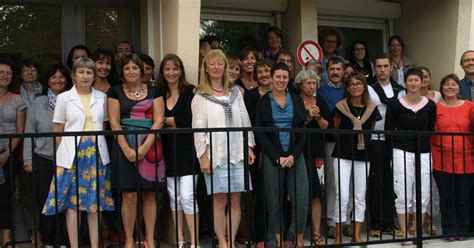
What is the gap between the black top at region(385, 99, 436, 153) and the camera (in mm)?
6234

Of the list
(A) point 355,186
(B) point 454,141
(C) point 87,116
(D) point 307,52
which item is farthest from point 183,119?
(B) point 454,141

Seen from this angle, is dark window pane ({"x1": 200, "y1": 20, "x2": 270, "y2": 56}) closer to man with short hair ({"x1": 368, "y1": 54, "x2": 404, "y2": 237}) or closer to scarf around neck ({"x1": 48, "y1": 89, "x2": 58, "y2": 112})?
man with short hair ({"x1": 368, "y1": 54, "x2": 404, "y2": 237})

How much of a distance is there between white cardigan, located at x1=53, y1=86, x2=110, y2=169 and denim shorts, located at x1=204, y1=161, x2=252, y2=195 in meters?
0.92

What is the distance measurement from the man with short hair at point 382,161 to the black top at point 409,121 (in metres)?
0.16

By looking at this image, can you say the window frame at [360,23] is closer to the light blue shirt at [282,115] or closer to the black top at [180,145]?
the light blue shirt at [282,115]

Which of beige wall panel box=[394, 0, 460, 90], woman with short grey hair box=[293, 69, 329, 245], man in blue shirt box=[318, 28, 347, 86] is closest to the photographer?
woman with short grey hair box=[293, 69, 329, 245]

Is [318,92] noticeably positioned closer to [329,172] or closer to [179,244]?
[329,172]

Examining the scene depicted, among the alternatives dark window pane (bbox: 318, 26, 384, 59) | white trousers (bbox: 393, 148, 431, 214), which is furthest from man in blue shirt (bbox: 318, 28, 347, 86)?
white trousers (bbox: 393, 148, 431, 214)

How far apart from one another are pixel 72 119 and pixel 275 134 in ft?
5.66

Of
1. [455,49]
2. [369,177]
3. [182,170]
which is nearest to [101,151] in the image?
[182,170]

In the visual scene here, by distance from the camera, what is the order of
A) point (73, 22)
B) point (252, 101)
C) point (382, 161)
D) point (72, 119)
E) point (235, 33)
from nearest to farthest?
point (72, 119)
point (252, 101)
point (382, 161)
point (73, 22)
point (235, 33)

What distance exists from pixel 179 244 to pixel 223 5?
368cm

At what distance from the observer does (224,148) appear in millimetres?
5367

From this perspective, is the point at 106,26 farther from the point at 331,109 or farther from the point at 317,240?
the point at 317,240
